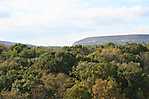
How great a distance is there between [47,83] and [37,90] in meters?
2.82

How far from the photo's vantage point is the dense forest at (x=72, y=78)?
162ft

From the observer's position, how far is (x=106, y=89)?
4975 cm

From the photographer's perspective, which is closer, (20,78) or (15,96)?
(15,96)

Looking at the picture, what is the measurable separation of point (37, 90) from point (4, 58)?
23352mm

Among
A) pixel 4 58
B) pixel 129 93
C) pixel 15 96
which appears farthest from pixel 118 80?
pixel 4 58

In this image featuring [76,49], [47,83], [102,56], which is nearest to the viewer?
[47,83]

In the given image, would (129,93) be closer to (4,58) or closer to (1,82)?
(1,82)

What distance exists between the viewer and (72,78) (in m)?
57.6

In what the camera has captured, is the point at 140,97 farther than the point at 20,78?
No

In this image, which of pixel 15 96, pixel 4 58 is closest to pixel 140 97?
pixel 15 96

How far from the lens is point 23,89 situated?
50438mm

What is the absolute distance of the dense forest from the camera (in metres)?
49.5

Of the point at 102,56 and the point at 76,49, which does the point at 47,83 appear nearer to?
the point at 102,56

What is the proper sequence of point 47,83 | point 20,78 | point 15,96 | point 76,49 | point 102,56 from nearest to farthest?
point 15,96 < point 47,83 < point 20,78 < point 102,56 < point 76,49
